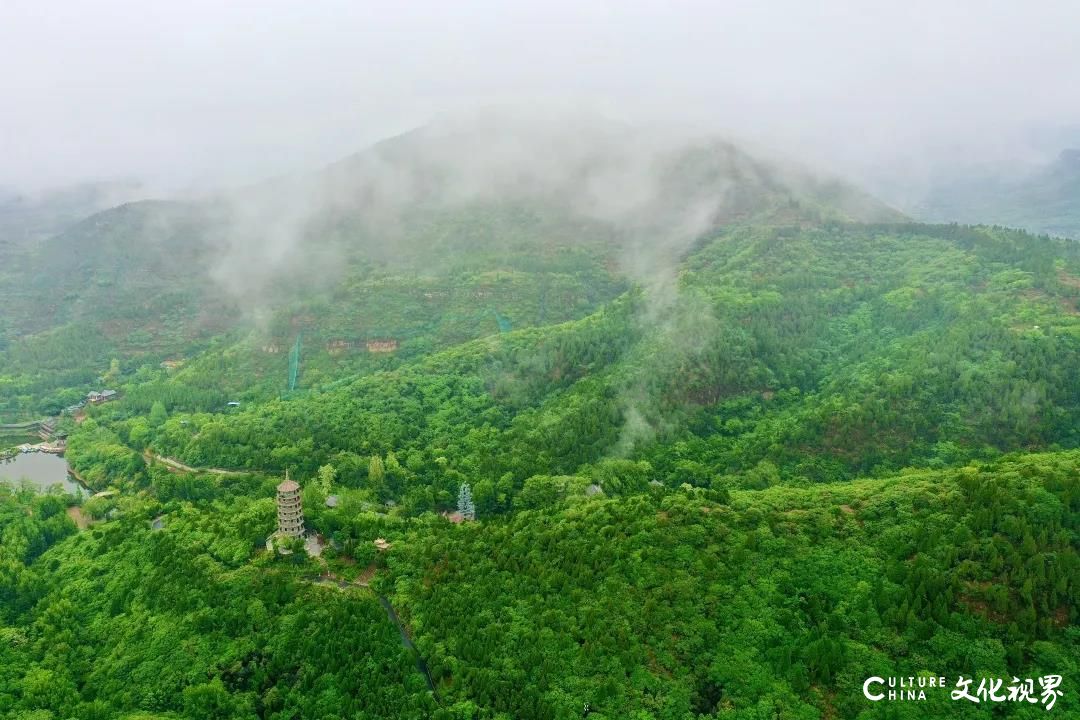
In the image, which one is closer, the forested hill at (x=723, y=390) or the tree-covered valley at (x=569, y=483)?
the tree-covered valley at (x=569, y=483)

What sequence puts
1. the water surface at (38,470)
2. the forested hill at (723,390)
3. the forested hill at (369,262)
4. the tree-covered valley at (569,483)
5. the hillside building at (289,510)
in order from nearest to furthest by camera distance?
the tree-covered valley at (569,483), the hillside building at (289,510), the forested hill at (723,390), the water surface at (38,470), the forested hill at (369,262)

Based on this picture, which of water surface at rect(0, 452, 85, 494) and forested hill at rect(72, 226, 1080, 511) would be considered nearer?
forested hill at rect(72, 226, 1080, 511)

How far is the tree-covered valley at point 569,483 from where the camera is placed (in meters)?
46.1

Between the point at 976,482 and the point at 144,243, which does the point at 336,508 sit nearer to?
the point at 976,482

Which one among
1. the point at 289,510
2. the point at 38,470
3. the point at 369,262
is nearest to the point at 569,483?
the point at 289,510

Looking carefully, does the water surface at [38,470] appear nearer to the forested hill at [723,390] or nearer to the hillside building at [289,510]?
the forested hill at [723,390]

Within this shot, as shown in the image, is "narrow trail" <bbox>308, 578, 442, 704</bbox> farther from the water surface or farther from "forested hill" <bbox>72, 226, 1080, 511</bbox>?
the water surface

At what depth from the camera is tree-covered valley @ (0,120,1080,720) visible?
151ft

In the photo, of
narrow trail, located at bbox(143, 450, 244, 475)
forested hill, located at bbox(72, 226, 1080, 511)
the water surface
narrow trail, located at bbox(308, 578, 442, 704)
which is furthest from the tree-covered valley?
the water surface

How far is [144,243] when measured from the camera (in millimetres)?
193500

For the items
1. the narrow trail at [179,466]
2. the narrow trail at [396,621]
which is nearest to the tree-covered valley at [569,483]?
the narrow trail at [396,621]

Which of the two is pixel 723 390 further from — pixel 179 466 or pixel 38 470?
pixel 38 470

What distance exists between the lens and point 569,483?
7356 cm

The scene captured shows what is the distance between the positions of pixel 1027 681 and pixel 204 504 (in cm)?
7078
